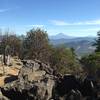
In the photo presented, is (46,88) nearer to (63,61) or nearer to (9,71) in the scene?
(9,71)

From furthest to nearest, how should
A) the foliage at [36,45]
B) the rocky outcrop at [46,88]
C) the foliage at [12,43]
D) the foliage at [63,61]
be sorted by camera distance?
the foliage at [12,43] → the foliage at [36,45] → the foliage at [63,61] → the rocky outcrop at [46,88]

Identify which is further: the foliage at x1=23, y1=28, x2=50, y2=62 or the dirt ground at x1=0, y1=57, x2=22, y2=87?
the foliage at x1=23, y1=28, x2=50, y2=62

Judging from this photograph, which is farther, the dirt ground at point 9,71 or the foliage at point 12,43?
the foliage at point 12,43

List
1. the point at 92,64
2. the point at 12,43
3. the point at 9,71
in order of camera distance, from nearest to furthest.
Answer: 1. the point at 9,71
2. the point at 92,64
3. the point at 12,43

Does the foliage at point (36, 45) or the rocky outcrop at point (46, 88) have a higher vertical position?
the foliage at point (36, 45)

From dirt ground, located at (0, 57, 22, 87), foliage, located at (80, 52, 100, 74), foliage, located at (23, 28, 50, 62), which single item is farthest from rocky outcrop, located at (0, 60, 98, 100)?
foliage, located at (23, 28, 50, 62)

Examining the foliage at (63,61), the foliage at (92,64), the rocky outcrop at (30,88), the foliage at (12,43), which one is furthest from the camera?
the foliage at (12,43)

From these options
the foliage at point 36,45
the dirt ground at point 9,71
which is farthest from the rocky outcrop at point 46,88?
the foliage at point 36,45

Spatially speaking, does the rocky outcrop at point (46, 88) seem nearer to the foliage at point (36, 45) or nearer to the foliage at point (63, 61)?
the foliage at point (63, 61)

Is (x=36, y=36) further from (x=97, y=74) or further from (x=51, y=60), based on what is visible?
(x=97, y=74)

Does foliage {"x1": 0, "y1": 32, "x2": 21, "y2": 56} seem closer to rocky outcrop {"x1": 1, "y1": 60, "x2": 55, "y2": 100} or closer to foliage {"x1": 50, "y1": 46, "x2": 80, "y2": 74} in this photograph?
foliage {"x1": 50, "y1": 46, "x2": 80, "y2": 74}

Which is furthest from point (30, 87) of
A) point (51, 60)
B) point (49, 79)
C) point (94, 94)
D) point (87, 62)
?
point (51, 60)

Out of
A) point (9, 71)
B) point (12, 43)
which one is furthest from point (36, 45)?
point (9, 71)

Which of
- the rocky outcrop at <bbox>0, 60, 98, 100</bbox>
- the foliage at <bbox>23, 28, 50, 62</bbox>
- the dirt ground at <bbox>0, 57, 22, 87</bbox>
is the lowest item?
the rocky outcrop at <bbox>0, 60, 98, 100</bbox>
